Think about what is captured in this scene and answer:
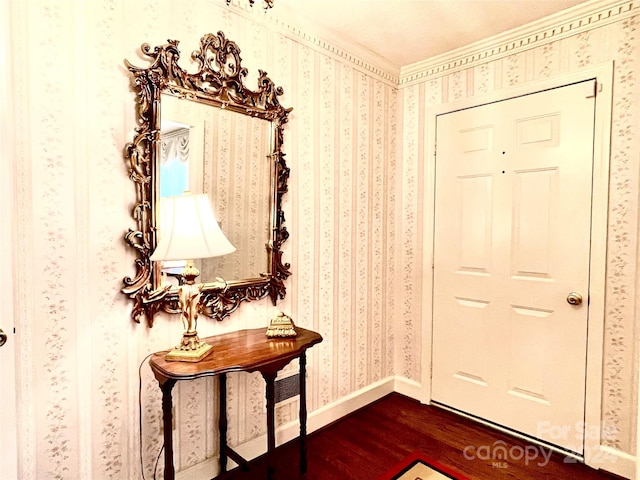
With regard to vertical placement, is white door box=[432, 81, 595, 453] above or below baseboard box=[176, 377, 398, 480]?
above

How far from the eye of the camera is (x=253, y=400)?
2.20m

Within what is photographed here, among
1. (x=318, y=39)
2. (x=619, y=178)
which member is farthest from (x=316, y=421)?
(x=318, y=39)

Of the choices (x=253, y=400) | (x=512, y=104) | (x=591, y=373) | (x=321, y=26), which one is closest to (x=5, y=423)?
(x=253, y=400)

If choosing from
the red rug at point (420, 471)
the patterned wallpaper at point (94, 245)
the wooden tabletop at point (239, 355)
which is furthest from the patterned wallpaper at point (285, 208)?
the red rug at point (420, 471)

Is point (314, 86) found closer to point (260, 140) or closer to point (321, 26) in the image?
point (321, 26)

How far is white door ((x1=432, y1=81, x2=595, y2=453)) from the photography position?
7.45 feet

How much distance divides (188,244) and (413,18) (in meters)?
1.89

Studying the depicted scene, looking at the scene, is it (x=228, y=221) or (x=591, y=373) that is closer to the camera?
(x=228, y=221)

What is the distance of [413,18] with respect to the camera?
2.33 meters

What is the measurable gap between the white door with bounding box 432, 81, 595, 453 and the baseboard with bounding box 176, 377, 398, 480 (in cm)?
37

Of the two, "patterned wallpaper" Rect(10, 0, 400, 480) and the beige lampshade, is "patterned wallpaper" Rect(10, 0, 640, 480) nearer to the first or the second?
"patterned wallpaper" Rect(10, 0, 400, 480)

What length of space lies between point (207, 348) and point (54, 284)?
0.65 m

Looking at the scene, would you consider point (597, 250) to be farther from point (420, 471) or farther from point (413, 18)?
point (413, 18)

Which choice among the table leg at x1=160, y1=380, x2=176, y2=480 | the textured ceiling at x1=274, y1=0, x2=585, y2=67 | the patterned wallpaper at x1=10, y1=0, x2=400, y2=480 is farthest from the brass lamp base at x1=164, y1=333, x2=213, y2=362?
the textured ceiling at x1=274, y1=0, x2=585, y2=67
